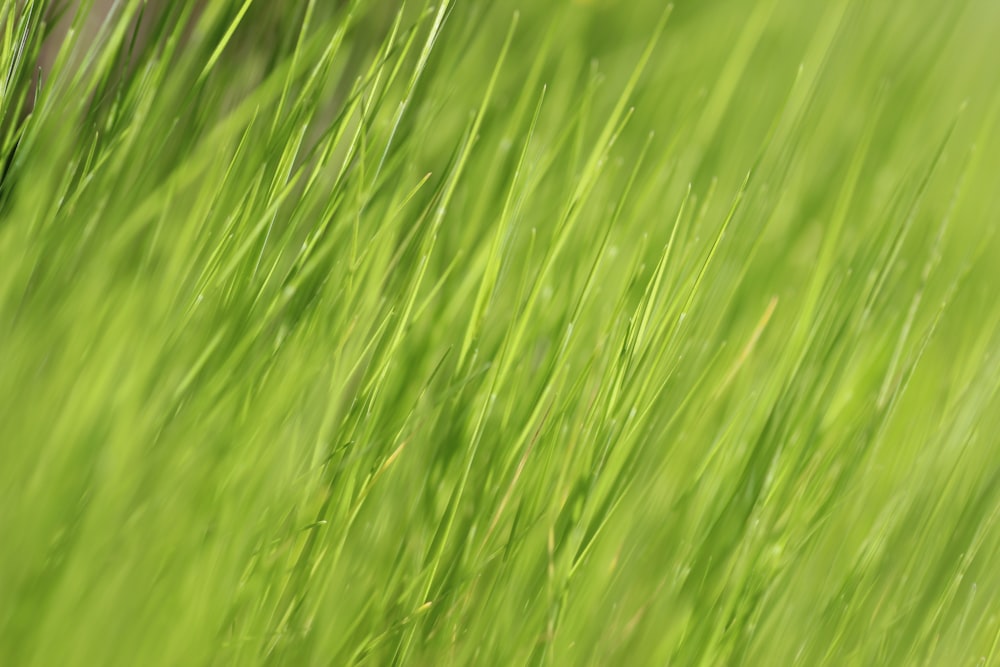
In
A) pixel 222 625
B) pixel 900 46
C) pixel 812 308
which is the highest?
pixel 900 46

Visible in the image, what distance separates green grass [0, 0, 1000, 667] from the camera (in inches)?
21.2

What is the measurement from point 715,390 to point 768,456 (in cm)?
7

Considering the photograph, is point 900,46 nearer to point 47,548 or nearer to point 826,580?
point 826,580

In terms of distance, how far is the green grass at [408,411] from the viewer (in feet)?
1.77

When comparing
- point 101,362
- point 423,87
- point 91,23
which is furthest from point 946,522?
point 91,23

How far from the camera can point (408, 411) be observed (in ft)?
2.28

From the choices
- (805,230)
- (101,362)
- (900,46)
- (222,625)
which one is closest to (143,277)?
(101,362)

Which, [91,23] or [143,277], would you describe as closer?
[143,277]

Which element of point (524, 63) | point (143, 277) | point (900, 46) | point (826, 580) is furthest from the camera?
point (900, 46)

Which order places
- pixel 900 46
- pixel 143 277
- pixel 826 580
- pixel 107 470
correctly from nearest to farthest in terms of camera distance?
pixel 107 470, pixel 143 277, pixel 826 580, pixel 900 46

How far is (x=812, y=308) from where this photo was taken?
0.71 metres

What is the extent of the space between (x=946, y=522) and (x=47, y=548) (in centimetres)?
67

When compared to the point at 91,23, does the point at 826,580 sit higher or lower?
lower

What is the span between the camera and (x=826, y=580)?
761 millimetres
